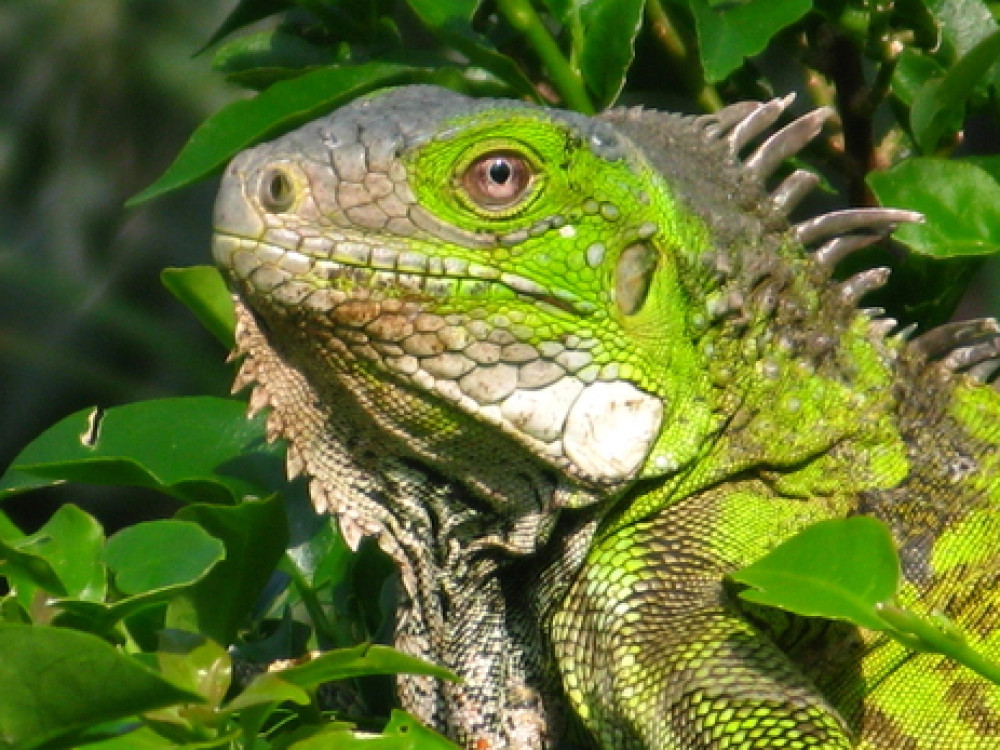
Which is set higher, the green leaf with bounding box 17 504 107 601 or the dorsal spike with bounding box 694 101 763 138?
the dorsal spike with bounding box 694 101 763 138

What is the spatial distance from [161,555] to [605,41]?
147 centimetres

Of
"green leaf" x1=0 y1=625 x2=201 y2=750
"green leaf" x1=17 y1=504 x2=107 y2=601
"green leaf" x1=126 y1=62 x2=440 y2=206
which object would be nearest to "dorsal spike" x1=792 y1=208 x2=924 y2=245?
"green leaf" x1=126 y1=62 x2=440 y2=206

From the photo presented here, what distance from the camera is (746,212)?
3.34m

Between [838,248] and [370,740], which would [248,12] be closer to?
[838,248]

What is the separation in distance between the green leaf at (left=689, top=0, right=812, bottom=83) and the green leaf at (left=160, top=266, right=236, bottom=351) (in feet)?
3.53

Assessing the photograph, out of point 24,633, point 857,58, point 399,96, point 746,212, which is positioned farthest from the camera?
point 857,58

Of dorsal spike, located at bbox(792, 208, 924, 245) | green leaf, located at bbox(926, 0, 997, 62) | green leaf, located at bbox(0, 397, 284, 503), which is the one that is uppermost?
green leaf, located at bbox(926, 0, 997, 62)

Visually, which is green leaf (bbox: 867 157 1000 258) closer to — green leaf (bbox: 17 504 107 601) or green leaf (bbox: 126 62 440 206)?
green leaf (bbox: 126 62 440 206)

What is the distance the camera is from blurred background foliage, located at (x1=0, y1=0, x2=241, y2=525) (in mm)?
7020

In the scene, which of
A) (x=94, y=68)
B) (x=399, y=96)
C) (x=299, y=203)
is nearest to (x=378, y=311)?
(x=299, y=203)

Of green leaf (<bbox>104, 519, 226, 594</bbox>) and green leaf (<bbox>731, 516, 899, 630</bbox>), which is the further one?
green leaf (<bbox>104, 519, 226, 594</bbox>)

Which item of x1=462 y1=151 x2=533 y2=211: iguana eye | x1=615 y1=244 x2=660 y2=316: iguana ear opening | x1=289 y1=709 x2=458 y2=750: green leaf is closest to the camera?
x1=289 y1=709 x2=458 y2=750: green leaf

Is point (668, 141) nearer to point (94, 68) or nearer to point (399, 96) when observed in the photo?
point (399, 96)

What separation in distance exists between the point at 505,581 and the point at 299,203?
2.91ft
